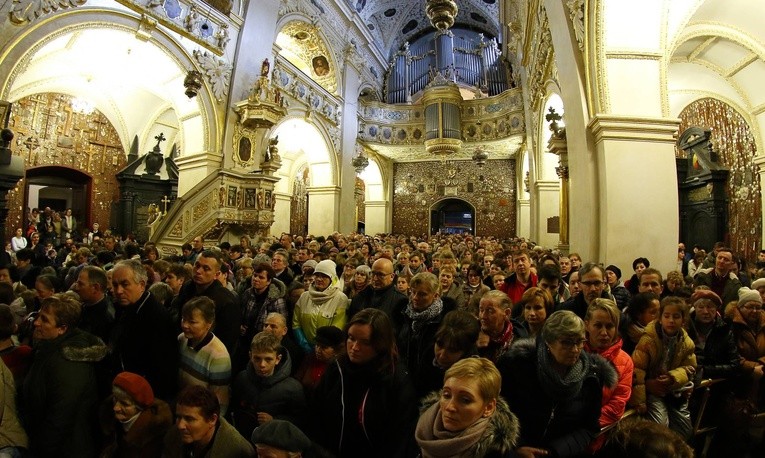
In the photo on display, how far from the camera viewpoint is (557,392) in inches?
68.4

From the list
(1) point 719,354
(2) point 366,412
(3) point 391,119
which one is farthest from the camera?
(3) point 391,119

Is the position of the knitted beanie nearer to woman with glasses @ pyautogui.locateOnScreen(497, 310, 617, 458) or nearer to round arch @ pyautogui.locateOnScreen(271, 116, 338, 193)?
woman with glasses @ pyautogui.locateOnScreen(497, 310, 617, 458)

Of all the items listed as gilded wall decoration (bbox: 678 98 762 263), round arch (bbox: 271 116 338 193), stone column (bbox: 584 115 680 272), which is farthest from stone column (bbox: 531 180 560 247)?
round arch (bbox: 271 116 338 193)

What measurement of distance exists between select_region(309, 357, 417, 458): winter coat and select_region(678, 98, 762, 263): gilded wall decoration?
10071mm

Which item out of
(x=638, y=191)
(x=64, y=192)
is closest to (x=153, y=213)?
(x=64, y=192)

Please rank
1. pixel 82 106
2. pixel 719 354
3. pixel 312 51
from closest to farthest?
pixel 719 354, pixel 82 106, pixel 312 51

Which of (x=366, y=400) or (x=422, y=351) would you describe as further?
(x=422, y=351)

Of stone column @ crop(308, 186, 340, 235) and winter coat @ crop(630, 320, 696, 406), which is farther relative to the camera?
stone column @ crop(308, 186, 340, 235)

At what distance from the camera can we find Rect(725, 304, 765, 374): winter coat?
275cm

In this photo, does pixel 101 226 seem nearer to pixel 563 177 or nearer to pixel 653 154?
pixel 563 177

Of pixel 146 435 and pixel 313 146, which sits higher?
pixel 313 146

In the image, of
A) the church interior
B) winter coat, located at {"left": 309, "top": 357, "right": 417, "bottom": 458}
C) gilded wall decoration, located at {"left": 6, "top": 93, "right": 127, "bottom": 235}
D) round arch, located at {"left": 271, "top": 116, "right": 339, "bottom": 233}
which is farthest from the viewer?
round arch, located at {"left": 271, "top": 116, "right": 339, "bottom": 233}

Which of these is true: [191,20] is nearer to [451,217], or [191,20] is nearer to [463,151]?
[463,151]

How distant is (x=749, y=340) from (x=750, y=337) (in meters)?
0.02
